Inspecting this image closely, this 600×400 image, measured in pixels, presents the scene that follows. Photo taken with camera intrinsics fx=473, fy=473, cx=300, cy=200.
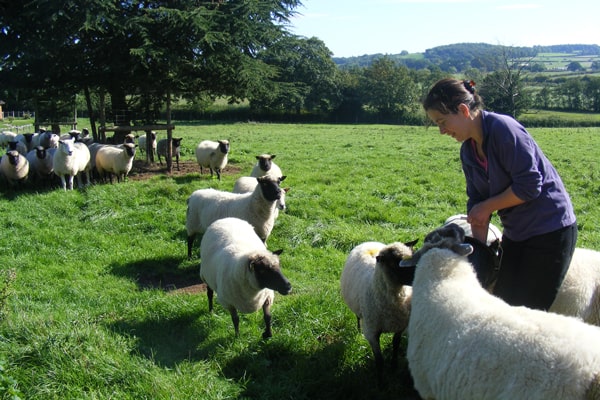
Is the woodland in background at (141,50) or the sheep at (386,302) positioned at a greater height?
the woodland in background at (141,50)

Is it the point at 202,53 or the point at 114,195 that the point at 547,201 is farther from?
the point at 202,53

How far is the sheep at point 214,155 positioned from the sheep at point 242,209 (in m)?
6.31

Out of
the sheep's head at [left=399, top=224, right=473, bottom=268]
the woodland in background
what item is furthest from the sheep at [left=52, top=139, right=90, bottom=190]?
the sheep's head at [left=399, top=224, right=473, bottom=268]

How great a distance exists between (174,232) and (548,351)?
24.2 feet

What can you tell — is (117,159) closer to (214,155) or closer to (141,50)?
(214,155)

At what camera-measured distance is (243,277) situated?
5137 mm

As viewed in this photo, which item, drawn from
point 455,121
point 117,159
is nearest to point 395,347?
point 455,121

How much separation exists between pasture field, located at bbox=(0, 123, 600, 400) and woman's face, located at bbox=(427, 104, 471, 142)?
2283mm

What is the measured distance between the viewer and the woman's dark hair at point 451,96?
2990mm

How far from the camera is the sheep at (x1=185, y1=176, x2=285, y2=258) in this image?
7582 mm

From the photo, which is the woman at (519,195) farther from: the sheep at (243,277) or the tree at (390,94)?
the tree at (390,94)

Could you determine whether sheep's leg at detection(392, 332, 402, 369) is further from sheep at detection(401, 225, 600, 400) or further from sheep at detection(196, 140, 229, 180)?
sheep at detection(196, 140, 229, 180)

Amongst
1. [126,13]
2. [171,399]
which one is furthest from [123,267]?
[126,13]

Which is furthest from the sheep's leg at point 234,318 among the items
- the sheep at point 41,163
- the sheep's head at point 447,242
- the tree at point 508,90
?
the tree at point 508,90
